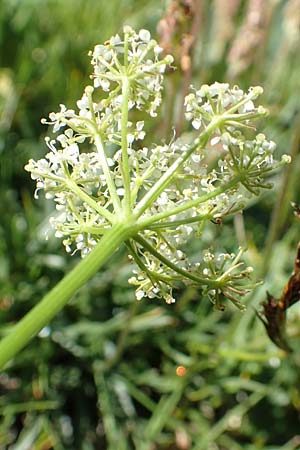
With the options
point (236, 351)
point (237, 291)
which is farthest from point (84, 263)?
point (236, 351)

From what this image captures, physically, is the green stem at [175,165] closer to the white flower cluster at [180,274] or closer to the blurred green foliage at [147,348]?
the white flower cluster at [180,274]

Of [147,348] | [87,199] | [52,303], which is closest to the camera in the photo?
[52,303]

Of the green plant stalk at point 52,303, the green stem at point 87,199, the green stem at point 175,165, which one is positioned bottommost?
the green plant stalk at point 52,303

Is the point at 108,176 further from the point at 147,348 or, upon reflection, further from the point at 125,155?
the point at 147,348

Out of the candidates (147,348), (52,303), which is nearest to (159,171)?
(52,303)

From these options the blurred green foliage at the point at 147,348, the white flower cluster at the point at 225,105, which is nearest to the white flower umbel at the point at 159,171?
the white flower cluster at the point at 225,105
